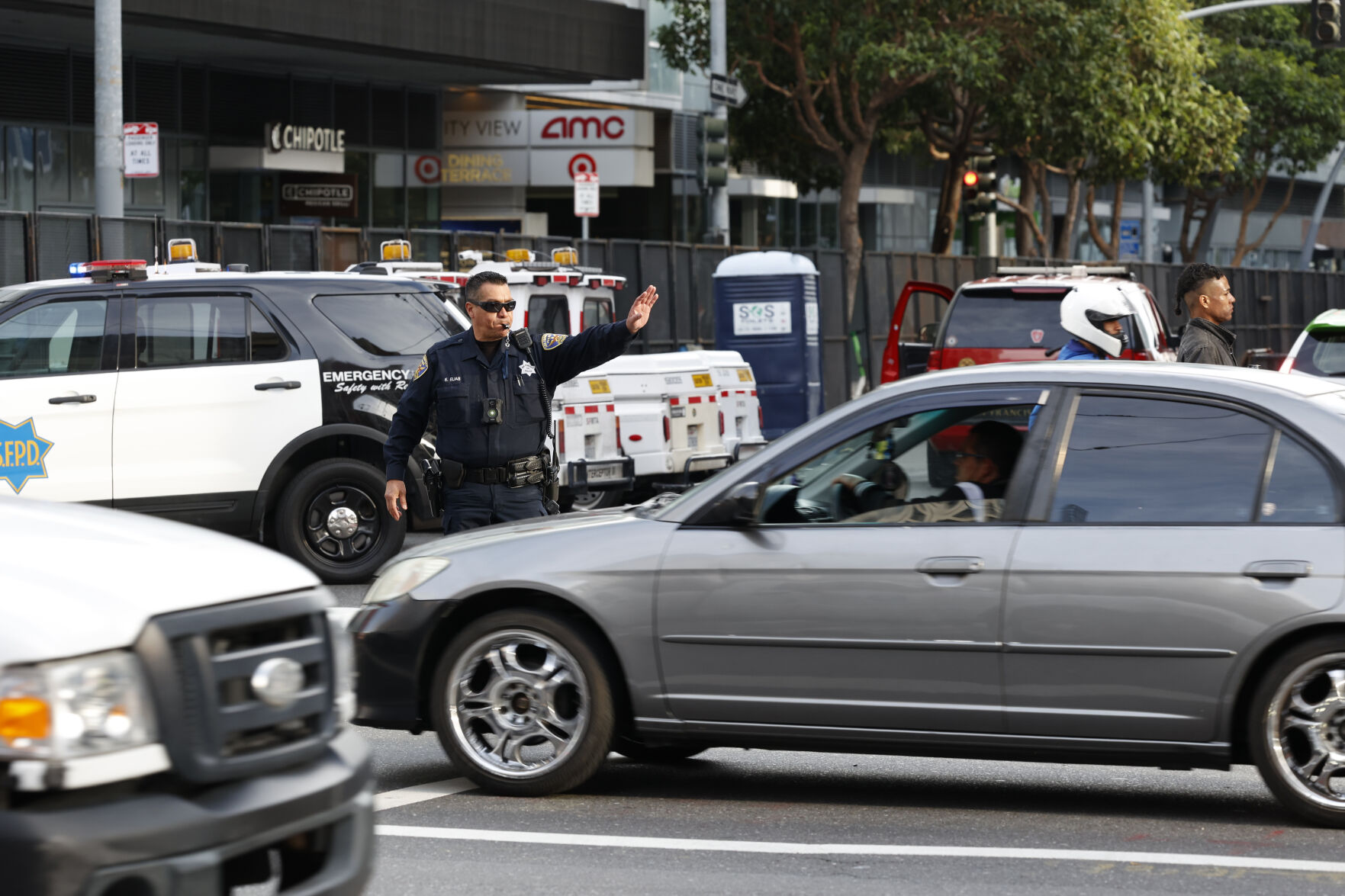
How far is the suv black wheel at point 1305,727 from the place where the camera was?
589 centimetres

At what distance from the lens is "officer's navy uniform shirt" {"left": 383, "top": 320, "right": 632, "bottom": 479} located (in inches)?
317

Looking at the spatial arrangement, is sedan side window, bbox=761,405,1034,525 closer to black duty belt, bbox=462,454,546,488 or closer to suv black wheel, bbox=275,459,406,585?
black duty belt, bbox=462,454,546,488

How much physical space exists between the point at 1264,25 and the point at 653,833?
153 ft

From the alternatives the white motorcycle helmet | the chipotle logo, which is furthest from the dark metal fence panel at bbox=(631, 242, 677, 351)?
the white motorcycle helmet

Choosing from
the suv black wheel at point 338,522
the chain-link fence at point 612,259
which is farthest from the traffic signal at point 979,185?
the suv black wheel at point 338,522

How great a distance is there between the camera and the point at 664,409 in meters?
15.6

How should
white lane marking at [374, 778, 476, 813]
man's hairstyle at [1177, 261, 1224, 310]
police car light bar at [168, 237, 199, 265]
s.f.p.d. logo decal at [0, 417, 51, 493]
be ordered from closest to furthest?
white lane marking at [374, 778, 476, 813]
man's hairstyle at [1177, 261, 1224, 310]
s.f.p.d. logo decal at [0, 417, 51, 493]
police car light bar at [168, 237, 199, 265]

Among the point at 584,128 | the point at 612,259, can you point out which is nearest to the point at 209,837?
the point at 612,259

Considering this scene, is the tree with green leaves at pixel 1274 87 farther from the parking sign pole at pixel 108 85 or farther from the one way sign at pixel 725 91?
the parking sign pole at pixel 108 85

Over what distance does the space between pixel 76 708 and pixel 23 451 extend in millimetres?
8554

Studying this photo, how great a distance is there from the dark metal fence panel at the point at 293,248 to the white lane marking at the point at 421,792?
1381 centimetres

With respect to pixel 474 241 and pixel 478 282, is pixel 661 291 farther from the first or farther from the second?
pixel 478 282

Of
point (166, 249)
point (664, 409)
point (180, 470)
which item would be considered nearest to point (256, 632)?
point (180, 470)

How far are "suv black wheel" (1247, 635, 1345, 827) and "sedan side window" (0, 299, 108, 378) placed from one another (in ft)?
25.5
